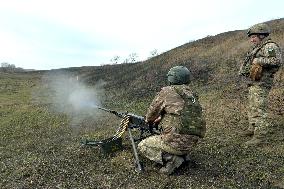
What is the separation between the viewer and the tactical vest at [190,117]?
28.2 ft

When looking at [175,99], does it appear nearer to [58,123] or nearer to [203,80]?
[58,123]

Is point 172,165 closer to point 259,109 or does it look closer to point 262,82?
point 259,109

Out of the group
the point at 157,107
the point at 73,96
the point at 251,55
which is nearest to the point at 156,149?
the point at 157,107

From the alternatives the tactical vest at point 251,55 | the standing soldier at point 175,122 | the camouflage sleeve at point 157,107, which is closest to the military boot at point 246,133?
the tactical vest at point 251,55

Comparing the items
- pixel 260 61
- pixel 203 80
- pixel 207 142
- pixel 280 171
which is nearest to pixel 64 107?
pixel 203 80

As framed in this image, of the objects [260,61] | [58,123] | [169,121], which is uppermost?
[260,61]

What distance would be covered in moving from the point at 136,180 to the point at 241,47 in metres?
15.1

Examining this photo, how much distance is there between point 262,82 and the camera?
1080cm

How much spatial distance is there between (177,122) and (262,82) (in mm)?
3116

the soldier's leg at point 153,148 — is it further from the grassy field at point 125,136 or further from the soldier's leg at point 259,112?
the soldier's leg at point 259,112

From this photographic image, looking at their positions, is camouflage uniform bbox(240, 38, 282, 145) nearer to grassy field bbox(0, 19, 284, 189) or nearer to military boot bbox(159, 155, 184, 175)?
grassy field bbox(0, 19, 284, 189)

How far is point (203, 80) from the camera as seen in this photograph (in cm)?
2059

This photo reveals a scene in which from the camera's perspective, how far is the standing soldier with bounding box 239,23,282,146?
10594mm

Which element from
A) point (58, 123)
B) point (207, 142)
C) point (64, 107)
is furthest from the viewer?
point (64, 107)
